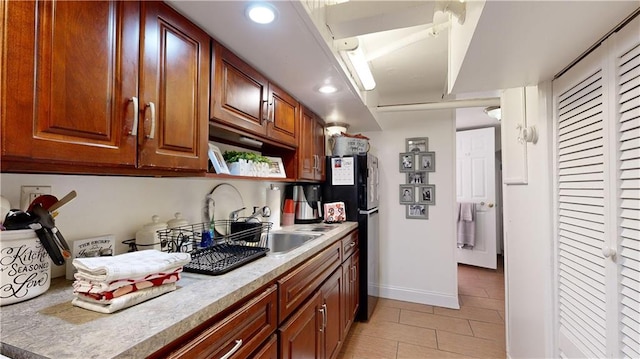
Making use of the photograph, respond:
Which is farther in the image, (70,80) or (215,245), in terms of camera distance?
(215,245)

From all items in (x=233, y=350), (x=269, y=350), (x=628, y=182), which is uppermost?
(x=628, y=182)

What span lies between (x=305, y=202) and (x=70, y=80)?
1.98 metres

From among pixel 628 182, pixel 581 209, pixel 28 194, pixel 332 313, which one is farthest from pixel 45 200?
pixel 581 209

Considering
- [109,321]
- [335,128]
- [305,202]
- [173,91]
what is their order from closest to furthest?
[109,321], [173,91], [305,202], [335,128]

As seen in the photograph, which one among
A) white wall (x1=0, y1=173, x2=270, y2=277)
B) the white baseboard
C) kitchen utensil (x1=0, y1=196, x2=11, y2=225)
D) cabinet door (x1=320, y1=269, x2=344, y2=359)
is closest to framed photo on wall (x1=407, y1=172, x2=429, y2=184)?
the white baseboard

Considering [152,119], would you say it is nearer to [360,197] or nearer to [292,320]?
[292,320]

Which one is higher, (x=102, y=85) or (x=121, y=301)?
(x=102, y=85)

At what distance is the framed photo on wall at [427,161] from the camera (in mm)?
3072

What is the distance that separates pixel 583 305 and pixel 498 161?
4.41m

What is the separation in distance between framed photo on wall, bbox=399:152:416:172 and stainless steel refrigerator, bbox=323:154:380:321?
55 centimetres

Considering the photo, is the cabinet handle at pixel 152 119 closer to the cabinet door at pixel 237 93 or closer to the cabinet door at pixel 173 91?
the cabinet door at pixel 173 91

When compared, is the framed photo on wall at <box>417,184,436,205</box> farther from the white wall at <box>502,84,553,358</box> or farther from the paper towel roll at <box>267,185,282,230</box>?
the paper towel roll at <box>267,185,282,230</box>

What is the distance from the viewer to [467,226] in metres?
4.37

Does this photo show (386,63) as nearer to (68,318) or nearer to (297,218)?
(297,218)
